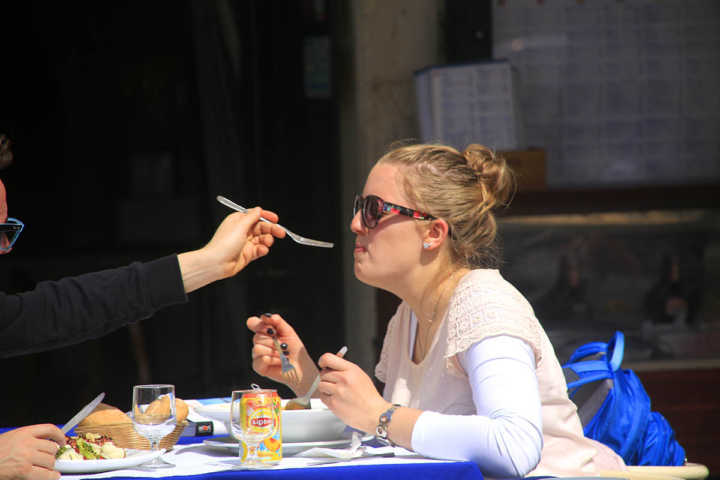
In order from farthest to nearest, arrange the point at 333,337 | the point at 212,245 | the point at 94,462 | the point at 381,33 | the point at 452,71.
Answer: the point at 333,337 → the point at 381,33 → the point at 452,71 → the point at 212,245 → the point at 94,462

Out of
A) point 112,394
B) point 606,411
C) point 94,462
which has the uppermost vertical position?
point 94,462

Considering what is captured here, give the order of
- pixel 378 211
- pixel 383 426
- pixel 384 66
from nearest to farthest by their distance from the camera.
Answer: pixel 383 426 < pixel 378 211 < pixel 384 66

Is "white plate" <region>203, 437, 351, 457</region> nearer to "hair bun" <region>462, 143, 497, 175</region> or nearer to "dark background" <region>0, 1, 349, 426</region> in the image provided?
"hair bun" <region>462, 143, 497, 175</region>

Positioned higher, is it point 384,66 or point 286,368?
point 384,66

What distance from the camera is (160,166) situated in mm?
4887

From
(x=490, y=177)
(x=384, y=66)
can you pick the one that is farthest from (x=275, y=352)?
(x=384, y=66)

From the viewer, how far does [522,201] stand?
4.39 metres

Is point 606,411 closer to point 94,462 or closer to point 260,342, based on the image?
point 260,342

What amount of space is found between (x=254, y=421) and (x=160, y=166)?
3140 mm

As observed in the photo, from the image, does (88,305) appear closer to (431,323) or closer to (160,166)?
(431,323)

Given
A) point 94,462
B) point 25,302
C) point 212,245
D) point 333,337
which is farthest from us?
point 333,337

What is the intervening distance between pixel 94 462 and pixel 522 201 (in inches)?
115

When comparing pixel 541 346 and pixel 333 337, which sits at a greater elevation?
pixel 541 346

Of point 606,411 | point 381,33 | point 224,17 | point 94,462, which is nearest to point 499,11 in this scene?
point 381,33
